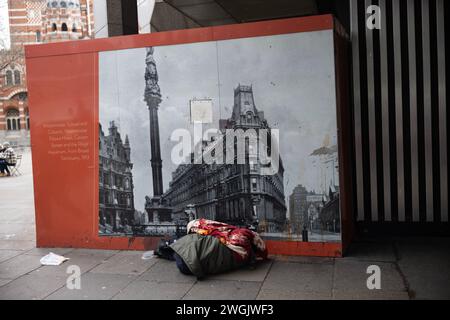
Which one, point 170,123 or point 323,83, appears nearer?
point 323,83

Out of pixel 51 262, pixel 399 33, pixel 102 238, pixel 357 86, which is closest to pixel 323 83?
pixel 357 86

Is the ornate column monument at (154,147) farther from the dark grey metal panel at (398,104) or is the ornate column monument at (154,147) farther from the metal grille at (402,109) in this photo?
the dark grey metal panel at (398,104)

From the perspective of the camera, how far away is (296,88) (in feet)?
20.1

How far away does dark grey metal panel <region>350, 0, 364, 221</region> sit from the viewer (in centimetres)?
684

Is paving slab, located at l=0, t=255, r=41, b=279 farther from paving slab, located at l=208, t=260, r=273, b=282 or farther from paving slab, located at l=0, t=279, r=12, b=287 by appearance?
paving slab, located at l=208, t=260, r=273, b=282

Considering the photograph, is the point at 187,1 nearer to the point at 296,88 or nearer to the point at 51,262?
the point at 296,88

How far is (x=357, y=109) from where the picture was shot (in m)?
6.93

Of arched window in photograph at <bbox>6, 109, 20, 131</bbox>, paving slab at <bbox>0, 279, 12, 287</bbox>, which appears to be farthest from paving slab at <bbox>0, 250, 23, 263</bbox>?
arched window in photograph at <bbox>6, 109, 20, 131</bbox>

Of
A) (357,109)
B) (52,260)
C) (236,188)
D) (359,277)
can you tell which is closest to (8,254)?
(52,260)

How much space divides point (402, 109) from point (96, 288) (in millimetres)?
4777

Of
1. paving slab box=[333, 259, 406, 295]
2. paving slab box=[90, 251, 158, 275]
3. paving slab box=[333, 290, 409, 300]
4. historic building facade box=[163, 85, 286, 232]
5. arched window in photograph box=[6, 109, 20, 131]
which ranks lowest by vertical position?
paving slab box=[333, 290, 409, 300]

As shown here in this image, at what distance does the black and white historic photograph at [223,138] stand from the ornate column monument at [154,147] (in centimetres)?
1

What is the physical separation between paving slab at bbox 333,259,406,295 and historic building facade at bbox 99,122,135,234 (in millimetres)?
3060
